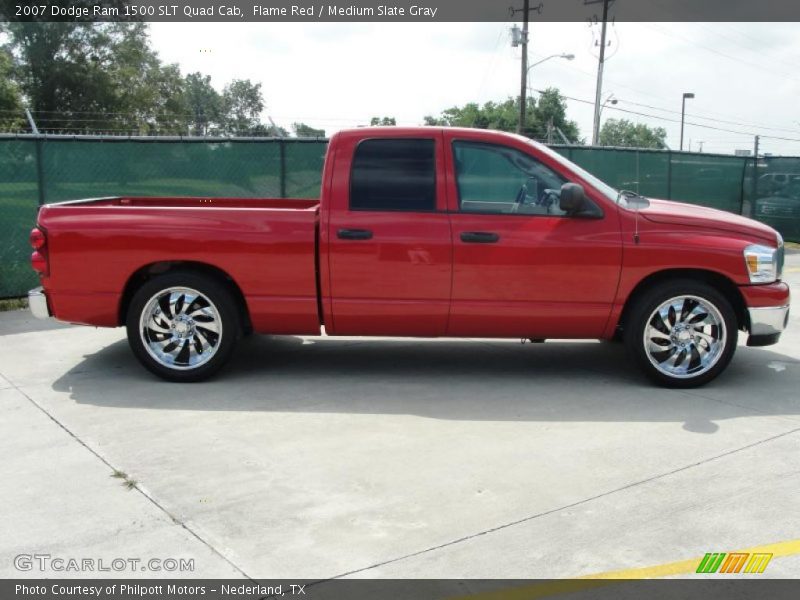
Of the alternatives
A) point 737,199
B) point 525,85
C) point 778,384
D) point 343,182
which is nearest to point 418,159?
point 343,182

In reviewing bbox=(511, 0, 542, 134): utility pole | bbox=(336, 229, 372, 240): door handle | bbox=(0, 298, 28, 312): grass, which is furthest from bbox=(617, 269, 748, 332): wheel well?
bbox=(511, 0, 542, 134): utility pole

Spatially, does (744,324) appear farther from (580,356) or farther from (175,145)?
(175,145)

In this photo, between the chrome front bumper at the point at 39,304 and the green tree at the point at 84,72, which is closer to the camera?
the chrome front bumper at the point at 39,304

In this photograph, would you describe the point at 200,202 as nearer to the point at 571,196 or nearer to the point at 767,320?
the point at 571,196

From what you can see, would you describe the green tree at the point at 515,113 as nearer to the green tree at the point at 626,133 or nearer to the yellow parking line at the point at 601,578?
the green tree at the point at 626,133

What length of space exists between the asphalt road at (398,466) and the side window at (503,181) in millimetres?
1390

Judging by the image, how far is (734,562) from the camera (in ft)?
12.3

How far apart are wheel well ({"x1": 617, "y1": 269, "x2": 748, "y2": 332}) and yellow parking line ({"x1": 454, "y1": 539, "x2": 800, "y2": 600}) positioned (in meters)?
2.83

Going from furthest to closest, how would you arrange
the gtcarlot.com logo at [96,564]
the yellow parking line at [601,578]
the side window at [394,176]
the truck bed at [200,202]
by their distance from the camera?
the truck bed at [200,202] → the side window at [394,176] → the gtcarlot.com logo at [96,564] → the yellow parking line at [601,578]

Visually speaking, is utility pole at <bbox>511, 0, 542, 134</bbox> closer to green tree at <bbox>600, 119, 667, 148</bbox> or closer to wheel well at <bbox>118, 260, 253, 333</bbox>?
wheel well at <bbox>118, 260, 253, 333</bbox>

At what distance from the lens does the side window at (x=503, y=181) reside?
6422mm

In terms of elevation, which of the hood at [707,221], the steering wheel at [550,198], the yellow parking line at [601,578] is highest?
the steering wheel at [550,198]

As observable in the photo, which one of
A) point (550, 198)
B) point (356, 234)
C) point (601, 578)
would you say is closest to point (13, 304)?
point (356, 234)

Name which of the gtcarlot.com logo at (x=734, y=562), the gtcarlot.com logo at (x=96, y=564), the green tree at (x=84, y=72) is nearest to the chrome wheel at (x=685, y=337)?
the gtcarlot.com logo at (x=734, y=562)
